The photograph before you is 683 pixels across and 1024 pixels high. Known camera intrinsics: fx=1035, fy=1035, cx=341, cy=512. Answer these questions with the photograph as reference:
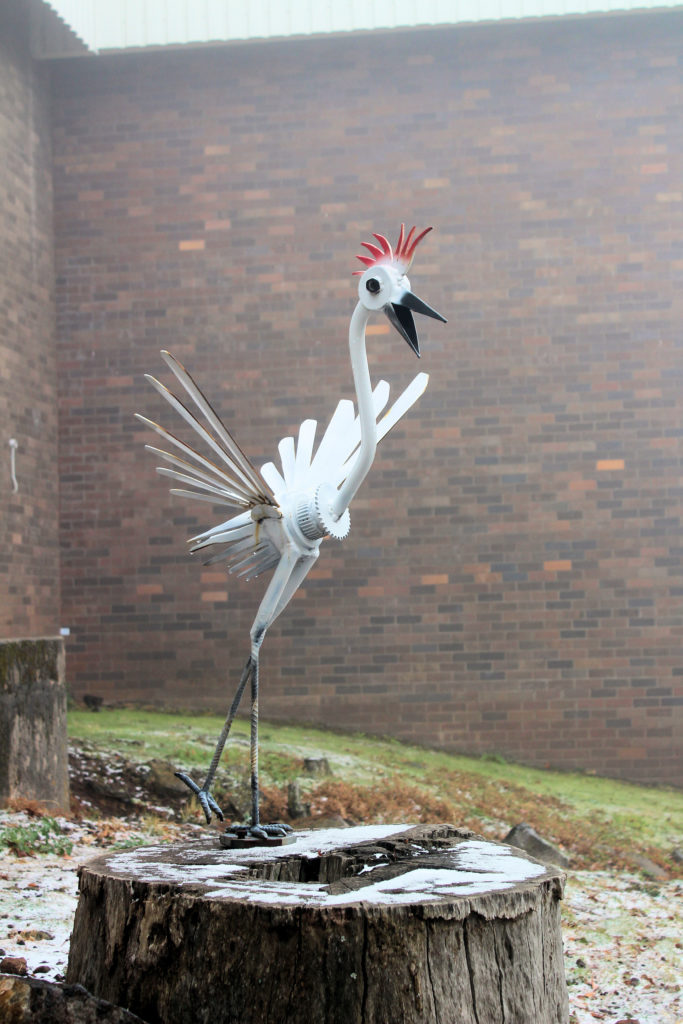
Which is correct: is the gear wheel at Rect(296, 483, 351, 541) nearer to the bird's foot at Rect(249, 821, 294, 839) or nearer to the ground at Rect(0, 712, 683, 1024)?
the bird's foot at Rect(249, 821, 294, 839)

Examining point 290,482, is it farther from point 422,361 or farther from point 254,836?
point 422,361

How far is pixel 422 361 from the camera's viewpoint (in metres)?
9.81

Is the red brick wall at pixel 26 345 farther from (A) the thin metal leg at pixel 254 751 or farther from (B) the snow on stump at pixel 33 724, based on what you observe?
(A) the thin metal leg at pixel 254 751

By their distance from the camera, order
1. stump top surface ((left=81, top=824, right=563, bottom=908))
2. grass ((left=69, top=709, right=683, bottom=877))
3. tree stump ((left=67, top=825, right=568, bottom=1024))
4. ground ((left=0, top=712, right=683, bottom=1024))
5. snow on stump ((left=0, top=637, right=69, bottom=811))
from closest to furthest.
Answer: tree stump ((left=67, top=825, right=568, bottom=1024)) → stump top surface ((left=81, top=824, right=563, bottom=908)) → ground ((left=0, top=712, right=683, bottom=1024)) → snow on stump ((left=0, top=637, right=69, bottom=811)) → grass ((left=69, top=709, right=683, bottom=877))

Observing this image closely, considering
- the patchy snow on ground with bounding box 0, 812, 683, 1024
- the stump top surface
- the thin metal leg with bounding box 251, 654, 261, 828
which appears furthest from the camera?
the patchy snow on ground with bounding box 0, 812, 683, 1024

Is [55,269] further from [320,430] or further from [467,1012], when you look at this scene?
[467,1012]

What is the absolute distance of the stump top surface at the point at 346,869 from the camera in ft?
9.41

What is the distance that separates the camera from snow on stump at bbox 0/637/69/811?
6.08 meters

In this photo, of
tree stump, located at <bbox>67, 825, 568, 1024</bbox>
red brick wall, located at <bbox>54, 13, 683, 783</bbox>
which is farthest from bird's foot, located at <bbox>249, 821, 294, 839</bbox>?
red brick wall, located at <bbox>54, 13, 683, 783</bbox>

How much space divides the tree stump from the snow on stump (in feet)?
10.1

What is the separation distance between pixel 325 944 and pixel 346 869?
721 mm

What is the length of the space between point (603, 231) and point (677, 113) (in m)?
1.30

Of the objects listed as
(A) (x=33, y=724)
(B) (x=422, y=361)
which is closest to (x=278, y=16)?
(B) (x=422, y=361)

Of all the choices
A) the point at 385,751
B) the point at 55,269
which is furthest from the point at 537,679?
the point at 55,269
